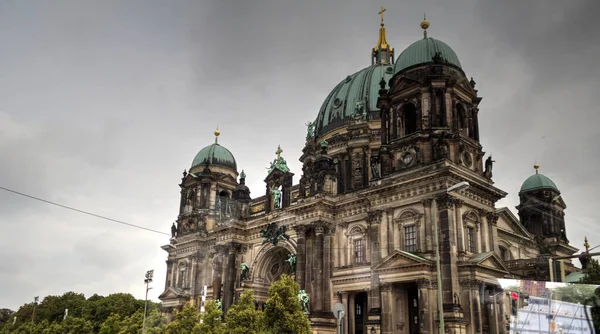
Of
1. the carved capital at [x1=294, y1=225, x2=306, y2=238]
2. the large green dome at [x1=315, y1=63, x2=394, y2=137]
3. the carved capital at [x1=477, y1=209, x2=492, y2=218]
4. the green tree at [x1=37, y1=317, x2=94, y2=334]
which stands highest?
the large green dome at [x1=315, y1=63, x2=394, y2=137]

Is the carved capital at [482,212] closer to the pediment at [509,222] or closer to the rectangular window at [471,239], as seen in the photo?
the rectangular window at [471,239]

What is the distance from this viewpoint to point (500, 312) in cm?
3703

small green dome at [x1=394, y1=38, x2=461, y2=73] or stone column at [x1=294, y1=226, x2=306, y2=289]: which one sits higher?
small green dome at [x1=394, y1=38, x2=461, y2=73]

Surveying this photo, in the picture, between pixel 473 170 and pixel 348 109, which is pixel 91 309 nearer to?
pixel 348 109

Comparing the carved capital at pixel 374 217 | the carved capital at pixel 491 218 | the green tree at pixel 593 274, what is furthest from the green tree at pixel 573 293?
the carved capital at pixel 374 217

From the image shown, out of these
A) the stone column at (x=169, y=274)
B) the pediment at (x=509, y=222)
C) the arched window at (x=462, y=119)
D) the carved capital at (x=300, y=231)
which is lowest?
the stone column at (x=169, y=274)

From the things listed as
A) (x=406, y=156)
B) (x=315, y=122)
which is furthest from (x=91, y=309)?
(x=406, y=156)

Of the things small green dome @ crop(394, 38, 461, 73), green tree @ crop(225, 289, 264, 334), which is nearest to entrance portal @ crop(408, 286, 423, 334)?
green tree @ crop(225, 289, 264, 334)

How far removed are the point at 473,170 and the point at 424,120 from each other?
17.9ft

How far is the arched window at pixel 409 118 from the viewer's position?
44.6m

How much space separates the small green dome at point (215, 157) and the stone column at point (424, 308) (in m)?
35.6

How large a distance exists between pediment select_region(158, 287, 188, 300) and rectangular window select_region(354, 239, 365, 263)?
904 inches

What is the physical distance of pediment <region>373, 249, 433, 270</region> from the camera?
37812 mm

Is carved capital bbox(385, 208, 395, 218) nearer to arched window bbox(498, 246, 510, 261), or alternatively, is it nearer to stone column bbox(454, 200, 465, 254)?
stone column bbox(454, 200, 465, 254)
